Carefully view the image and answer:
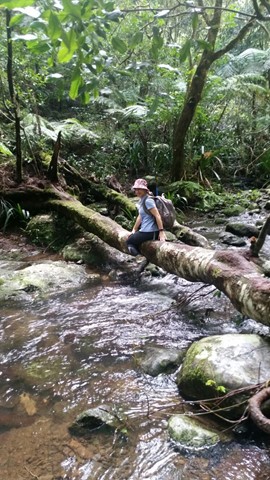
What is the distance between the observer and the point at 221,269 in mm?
3789

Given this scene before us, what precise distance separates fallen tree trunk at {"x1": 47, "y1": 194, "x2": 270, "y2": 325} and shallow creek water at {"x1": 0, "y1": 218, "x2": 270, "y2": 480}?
0.50 metres

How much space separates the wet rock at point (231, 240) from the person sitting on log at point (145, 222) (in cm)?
242

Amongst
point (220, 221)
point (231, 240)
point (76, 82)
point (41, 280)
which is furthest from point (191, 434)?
point (220, 221)

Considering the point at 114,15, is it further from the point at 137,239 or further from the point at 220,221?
the point at 220,221

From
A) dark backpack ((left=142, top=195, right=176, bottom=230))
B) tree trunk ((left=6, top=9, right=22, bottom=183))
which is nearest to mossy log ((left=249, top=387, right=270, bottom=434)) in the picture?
dark backpack ((left=142, top=195, right=176, bottom=230))

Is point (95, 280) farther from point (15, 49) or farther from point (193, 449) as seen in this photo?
point (15, 49)

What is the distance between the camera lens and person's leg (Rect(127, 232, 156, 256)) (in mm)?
5582

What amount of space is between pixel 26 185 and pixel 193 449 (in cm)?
737

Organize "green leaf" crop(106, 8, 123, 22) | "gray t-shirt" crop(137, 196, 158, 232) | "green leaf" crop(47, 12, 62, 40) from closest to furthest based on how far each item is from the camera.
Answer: "green leaf" crop(47, 12, 62, 40)
"green leaf" crop(106, 8, 123, 22)
"gray t-shirt" crop(137, 196, 158, 232)

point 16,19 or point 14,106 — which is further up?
point 16,19

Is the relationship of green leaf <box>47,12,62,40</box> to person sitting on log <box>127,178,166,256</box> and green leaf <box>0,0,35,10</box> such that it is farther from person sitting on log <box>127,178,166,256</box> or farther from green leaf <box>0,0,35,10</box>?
person sitting on log <box>127,178,166,256</box>

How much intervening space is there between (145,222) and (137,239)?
282 millimetres

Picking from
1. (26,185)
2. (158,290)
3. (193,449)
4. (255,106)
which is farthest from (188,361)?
(255,106)

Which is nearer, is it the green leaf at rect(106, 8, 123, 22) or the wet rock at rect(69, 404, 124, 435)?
the green leaf at rect(106, 8, 123, 22)
